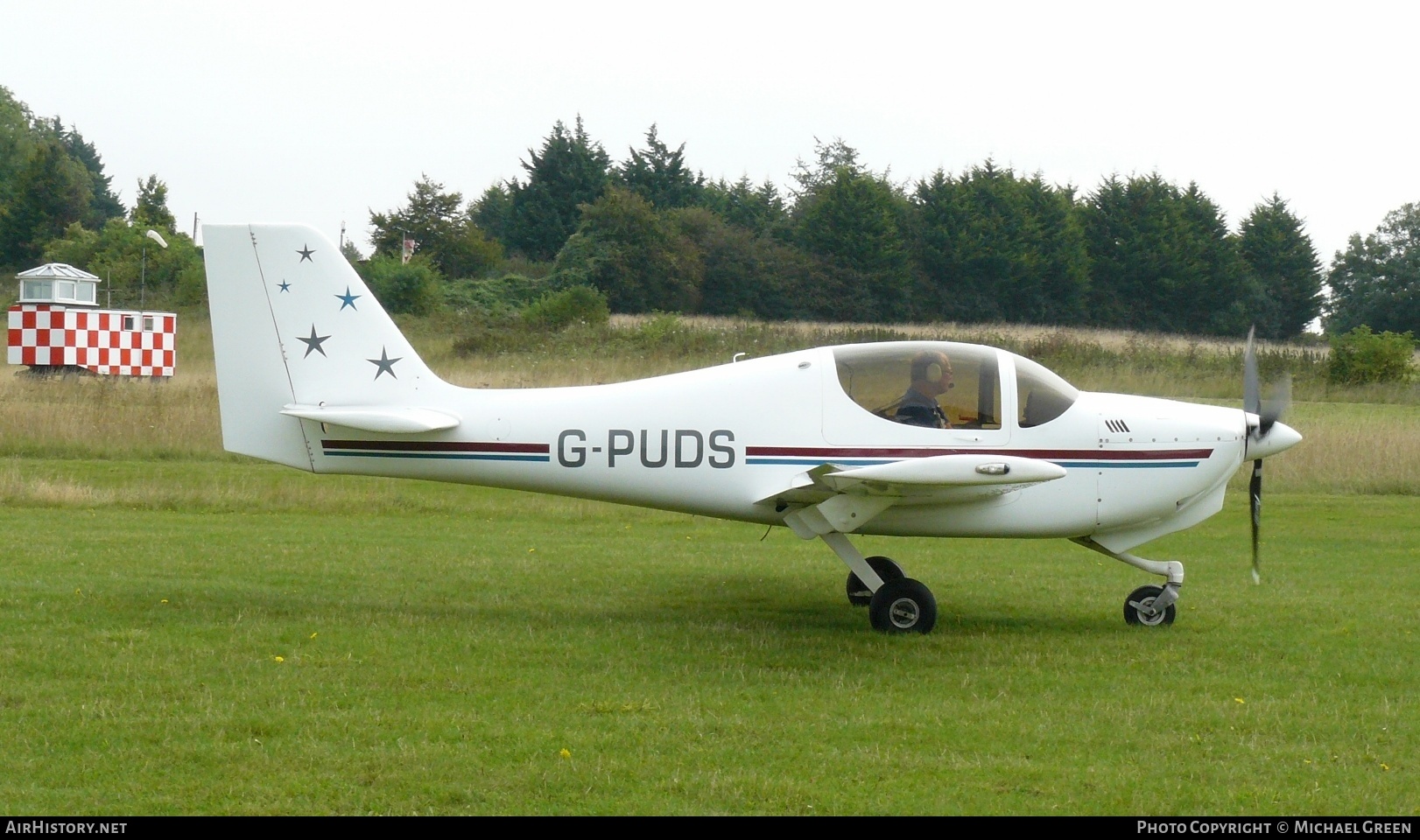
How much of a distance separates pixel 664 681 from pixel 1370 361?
26712 millimetres

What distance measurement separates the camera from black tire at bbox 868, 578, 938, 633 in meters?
8.55

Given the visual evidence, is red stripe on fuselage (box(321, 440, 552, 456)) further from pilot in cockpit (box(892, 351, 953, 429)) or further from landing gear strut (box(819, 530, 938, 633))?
pilot in cockpit (box(892, 351, 953, 429))

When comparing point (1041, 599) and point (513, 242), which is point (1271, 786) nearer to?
point (1041, 599)

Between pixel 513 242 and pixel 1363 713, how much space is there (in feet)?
187

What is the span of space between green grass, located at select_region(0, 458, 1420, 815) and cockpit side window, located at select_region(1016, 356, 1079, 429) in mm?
1459

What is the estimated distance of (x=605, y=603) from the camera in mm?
9562

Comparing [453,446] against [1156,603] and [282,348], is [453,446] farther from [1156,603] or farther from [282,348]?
[1156,603]

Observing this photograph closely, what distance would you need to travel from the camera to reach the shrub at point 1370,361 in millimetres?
29000

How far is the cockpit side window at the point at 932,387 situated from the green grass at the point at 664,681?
1.45 metres

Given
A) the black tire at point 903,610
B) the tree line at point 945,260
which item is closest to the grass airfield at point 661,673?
the black tire at point 903,610

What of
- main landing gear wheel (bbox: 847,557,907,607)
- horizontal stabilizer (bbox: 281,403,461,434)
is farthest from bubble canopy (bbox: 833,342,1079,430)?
horizontal stabilizer (bbox: 281,403,461,434)

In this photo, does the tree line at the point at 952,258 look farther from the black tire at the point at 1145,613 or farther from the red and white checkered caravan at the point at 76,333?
the black tire at the point at 1145,613

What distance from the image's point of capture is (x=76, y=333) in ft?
97.0

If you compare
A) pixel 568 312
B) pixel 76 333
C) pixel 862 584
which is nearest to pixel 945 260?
pixel 568 312
